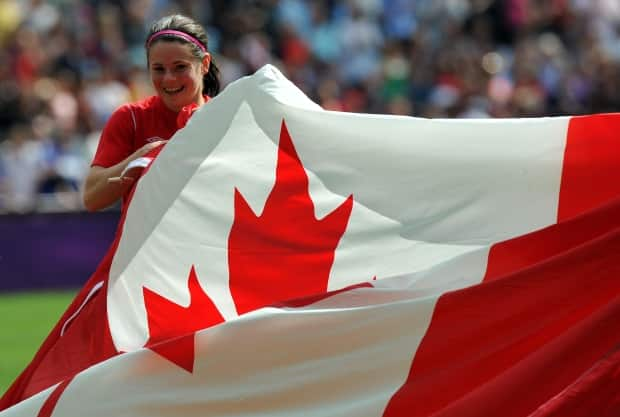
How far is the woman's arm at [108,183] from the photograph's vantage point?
5.74 meters

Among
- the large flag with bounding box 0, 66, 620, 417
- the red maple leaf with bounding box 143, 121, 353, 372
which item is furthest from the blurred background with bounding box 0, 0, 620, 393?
the red maple leaf with bounding box 143, 121, 353, 372

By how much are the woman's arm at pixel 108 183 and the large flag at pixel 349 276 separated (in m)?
0.11

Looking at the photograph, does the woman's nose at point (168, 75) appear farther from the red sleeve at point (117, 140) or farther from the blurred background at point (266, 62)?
the blurred background at point (266, 62)

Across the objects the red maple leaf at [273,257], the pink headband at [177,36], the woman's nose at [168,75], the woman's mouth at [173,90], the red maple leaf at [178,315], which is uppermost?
the pink headband at [177,36]

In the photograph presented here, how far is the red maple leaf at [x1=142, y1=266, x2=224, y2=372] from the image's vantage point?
17.3 feet

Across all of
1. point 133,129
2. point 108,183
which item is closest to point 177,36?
point 133,129

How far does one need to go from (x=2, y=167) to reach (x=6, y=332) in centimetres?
405

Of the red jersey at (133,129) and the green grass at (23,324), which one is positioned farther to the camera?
the green grass at (23,324)

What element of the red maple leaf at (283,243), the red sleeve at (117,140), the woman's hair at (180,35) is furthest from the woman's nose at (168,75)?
the red maple leaf at (283,243)

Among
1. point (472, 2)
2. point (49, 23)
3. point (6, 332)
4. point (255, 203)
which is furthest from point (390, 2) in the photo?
point (255, 203)

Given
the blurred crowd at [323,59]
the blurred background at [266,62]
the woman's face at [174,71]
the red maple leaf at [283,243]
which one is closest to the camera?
the red maple leaf at [283,243]

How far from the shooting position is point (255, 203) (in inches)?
213

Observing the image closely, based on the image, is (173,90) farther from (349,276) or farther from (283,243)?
(349,276)

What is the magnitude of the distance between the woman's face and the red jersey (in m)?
0.10
